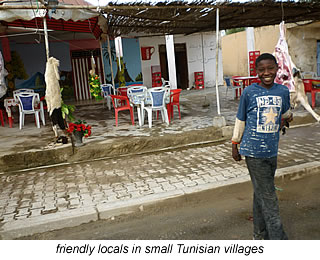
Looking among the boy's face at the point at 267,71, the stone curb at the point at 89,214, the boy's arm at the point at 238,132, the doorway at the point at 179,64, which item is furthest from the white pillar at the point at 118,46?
the boy's face at the point at 267,71

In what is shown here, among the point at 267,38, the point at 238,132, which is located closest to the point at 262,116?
the point at 238,132

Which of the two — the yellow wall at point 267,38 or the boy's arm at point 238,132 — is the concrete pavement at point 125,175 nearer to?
the boy's arm at point 238,132

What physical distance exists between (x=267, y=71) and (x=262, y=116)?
0.38 meters

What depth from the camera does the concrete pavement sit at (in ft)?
12.8

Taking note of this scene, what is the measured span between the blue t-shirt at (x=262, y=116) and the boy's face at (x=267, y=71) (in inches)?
2.5

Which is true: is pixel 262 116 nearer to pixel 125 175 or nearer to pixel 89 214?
pixel 89 214

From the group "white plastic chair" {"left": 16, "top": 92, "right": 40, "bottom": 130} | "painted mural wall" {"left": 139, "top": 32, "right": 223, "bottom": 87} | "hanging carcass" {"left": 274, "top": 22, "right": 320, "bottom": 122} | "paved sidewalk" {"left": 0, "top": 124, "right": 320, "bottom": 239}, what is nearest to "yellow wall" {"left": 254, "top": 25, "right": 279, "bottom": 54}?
"painted mural wall" {"left": 139, "top": 32, "right": 223, "bottom": 87}

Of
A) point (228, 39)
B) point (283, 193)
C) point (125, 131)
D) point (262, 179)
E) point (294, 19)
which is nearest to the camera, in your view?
point (262, 179)

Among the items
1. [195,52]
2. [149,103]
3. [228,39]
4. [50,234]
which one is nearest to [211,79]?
[195,52]

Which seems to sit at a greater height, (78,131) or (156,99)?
(156,99)

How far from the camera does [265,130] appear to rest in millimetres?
2676

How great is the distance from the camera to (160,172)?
5191 mm

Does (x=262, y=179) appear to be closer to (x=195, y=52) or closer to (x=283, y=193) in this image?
(x=283, y=193)

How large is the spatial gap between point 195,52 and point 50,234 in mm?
16271
